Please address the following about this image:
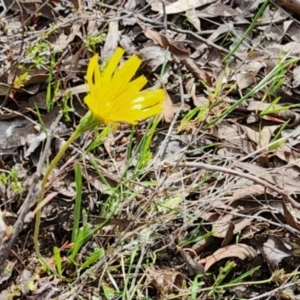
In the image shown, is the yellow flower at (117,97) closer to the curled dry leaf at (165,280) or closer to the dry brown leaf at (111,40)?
the curled dry leaf at (165,280)

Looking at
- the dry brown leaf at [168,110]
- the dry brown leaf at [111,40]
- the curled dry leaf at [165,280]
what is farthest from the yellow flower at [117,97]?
the dry brown leaf at [111,40]

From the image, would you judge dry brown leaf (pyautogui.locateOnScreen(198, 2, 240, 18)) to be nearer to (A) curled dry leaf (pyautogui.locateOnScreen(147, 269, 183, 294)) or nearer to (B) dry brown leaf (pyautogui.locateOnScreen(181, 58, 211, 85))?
(B) dry brown leaf (pyautogui.locateOnScreen(181, 58, 211, 85))

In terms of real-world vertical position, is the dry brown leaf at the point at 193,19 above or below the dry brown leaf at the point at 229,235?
above

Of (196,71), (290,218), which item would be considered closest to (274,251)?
(290,218)

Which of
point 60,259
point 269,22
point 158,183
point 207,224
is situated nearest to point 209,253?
point 207,224

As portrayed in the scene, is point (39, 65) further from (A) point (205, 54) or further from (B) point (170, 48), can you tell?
(A) point (205, 54)
